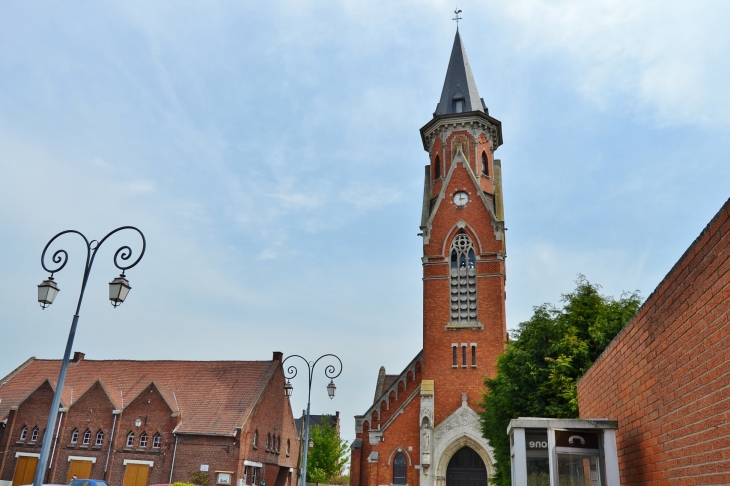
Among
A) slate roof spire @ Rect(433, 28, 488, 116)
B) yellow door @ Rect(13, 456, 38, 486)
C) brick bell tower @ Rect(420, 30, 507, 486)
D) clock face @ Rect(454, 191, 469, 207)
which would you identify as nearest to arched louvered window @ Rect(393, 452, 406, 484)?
→ brick bell tower @ Rect(420, 30, 507, 486)

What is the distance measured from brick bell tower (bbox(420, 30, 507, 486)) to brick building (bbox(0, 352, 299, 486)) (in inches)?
501

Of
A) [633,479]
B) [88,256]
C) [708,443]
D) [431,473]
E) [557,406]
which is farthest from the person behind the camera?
[431,473]

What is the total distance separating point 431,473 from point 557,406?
38.5ft

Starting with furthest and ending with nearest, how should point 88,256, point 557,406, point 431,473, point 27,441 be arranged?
point 27,441 < point 431,473 < point 557,406 < point 88,256

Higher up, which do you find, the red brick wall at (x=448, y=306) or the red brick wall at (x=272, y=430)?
the red brick wall at (x=448, y=306)

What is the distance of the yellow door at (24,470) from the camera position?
37156mm

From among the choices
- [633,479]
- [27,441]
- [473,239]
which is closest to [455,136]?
[473,239]

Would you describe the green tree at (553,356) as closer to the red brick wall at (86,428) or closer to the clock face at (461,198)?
the clock face at (461,198)

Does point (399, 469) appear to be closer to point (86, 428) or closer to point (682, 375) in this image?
point (86, 428)

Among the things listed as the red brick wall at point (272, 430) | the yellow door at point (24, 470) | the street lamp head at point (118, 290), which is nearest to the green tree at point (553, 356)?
the street lamp head at point (118, 290)

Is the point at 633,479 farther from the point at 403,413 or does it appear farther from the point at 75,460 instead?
the point at 75,460

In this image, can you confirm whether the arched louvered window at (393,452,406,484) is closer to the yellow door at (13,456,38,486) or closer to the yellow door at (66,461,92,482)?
the yellow door at (66,461,92,482)

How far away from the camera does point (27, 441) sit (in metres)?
38.5

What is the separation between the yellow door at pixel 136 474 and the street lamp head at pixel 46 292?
2729 centimetres
